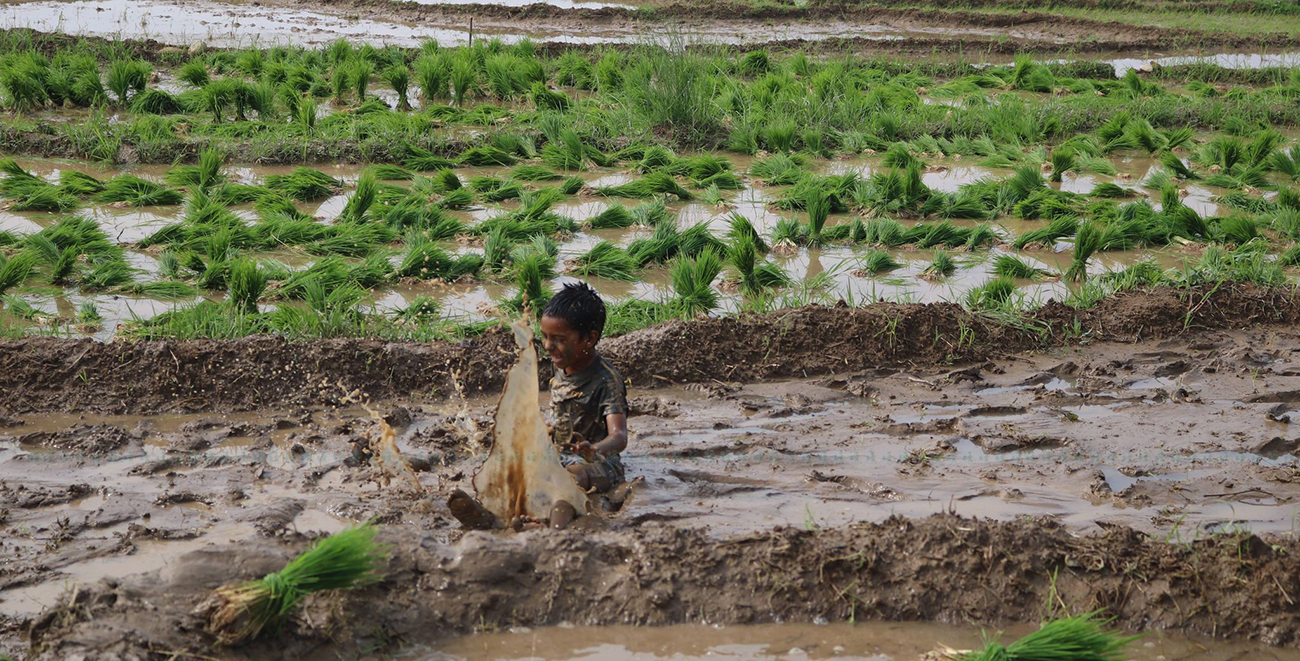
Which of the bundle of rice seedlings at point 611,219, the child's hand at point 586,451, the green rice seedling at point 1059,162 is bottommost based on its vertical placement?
the child's hand at point 586,451

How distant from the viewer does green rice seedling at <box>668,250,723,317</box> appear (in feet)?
16.5

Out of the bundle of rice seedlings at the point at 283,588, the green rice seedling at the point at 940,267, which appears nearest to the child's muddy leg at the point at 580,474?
the bundle of rice seedlings at the point at 283,588

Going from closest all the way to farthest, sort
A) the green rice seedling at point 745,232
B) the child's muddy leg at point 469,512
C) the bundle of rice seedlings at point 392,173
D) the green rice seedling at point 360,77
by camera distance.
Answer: the child's muddy leg at point 469,512, the green rice seedling at point 745,232, the bundle of rice seedlings at point 392,173, the green rice seedling at point 360,77

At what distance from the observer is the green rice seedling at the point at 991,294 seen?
16.7ft

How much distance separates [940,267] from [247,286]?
3.51 meters

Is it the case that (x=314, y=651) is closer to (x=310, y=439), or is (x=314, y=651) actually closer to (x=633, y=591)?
(x=633, y=591)

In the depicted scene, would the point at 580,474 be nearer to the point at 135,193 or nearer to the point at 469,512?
the point at 469,512

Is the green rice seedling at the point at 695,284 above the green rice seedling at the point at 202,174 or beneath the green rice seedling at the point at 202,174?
beneath

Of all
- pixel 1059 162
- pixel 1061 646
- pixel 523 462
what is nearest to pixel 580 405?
pixel 523 462

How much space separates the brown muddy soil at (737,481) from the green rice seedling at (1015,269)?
80cm

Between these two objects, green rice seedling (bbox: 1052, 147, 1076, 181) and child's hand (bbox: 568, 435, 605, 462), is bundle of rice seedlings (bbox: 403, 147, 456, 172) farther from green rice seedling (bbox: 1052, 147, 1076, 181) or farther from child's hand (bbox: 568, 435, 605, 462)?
child's hand (bbox: 568, 435, 605, 462)

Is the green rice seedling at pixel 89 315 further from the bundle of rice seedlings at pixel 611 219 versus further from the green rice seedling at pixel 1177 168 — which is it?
the green rice seedling at pixel 1177 168

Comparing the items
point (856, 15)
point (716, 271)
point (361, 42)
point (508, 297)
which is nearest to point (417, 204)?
point (508, 297)

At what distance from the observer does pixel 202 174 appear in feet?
22.2
